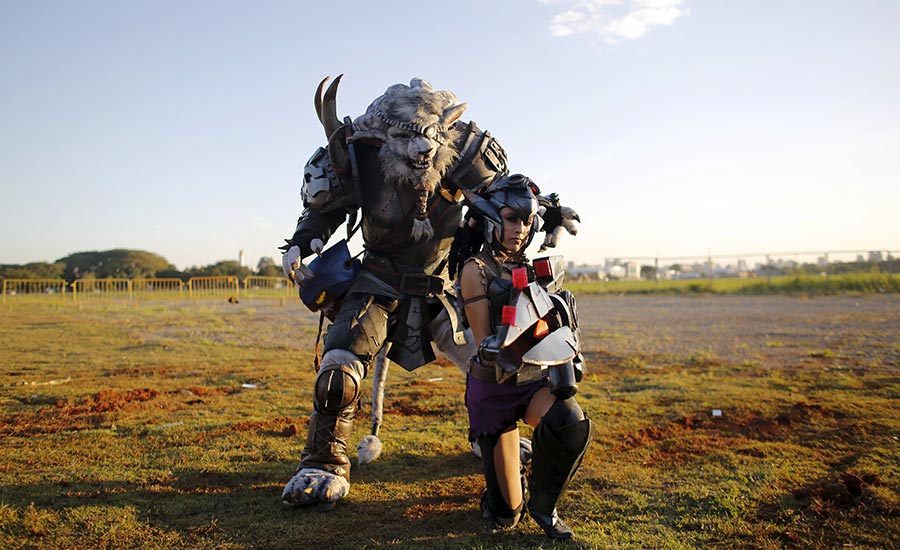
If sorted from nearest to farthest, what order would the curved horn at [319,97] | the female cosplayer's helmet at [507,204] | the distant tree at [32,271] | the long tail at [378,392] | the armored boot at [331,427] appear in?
the female cosplayer's helmet at [507,204] < the armored boot at [331,427] < the curved horn at [319,97] < the long tail at [378,392] < the distant tree at [32,271]

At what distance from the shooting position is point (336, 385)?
3553 millimetres

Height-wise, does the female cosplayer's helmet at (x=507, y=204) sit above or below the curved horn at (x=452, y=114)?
below

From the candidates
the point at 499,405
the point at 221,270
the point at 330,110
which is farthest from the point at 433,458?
the point at 221,270

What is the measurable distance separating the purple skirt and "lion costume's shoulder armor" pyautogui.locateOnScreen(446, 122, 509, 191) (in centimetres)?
158

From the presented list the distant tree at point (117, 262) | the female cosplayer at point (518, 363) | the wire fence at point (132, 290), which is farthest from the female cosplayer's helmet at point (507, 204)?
the distant tree at point (117, 262)

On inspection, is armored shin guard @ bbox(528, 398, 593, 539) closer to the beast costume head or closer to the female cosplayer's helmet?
the female cosplayer's helmet

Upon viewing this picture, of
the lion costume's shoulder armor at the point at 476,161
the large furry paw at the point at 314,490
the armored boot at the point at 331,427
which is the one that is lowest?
the large furry paw at the point at 314,490

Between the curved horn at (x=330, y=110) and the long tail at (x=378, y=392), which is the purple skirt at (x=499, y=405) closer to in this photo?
the long tail at (x=378, y=392)

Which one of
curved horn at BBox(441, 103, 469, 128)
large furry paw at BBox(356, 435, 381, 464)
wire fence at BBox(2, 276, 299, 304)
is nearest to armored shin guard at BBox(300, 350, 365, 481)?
large furry paw at BBox(356, 435, 381, 464)

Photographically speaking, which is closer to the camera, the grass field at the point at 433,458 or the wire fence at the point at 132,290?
the grass field at the point at 433,458

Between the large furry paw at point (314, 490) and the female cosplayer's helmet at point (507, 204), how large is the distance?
5.52ft

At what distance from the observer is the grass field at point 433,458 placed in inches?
119

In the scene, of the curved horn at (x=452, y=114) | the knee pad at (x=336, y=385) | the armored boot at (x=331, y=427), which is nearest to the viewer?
the armored boot at (x=331, y=427)

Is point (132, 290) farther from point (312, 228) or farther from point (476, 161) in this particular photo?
point (476, 161)
